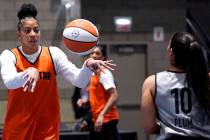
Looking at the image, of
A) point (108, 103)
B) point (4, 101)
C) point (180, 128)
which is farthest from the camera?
point (4, 101)

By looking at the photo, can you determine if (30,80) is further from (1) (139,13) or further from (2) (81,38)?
(1) (139,13)

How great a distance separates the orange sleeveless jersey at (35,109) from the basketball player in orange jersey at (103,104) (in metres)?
2.25

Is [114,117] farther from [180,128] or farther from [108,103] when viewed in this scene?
[180,128]

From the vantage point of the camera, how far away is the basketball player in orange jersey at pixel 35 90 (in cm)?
Answer: 436

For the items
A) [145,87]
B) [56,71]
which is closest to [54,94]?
[56,71]

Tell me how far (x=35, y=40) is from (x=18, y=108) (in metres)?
0.54

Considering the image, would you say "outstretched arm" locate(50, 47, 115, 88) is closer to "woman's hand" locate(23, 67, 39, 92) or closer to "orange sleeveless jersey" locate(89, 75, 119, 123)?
"woman's hand" locate(23, 67, 39, 92)

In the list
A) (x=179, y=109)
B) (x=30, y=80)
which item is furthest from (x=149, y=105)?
(x=30, y=80)

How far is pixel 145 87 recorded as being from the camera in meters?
3.72

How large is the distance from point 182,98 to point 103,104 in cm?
331

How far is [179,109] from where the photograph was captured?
369 cm

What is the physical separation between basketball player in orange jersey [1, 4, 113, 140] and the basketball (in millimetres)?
422

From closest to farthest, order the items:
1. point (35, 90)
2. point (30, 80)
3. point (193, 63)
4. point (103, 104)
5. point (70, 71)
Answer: point (193, 63)
point (30, 80)
point (35, 90)
point (70, 71)
point (103, 104)

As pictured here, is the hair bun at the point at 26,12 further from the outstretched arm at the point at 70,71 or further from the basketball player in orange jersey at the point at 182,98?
the basketball player in orange jersey at the point at 182,98
